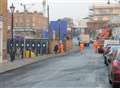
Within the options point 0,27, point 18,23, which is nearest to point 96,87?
point 0,27

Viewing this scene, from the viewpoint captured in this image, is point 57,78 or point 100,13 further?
point 100,13

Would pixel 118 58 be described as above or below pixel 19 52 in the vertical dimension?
above

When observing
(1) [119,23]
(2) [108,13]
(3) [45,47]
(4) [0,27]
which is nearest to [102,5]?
(2) [108,13]

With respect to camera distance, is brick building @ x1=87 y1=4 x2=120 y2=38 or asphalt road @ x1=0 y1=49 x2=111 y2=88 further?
brick building @ x1=87 y1=4 x2=120 y2=38

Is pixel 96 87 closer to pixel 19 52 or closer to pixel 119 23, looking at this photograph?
pixel 19 52

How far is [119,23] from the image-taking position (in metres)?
86.3

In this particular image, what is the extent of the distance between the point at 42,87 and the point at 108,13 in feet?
553

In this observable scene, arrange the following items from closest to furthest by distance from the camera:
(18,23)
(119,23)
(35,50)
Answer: (35,50), (119,23), (18,23)

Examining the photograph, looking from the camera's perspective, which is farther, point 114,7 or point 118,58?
point 114,7

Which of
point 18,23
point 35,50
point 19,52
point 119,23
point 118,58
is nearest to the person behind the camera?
point 118,58

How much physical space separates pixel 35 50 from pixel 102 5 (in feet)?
435

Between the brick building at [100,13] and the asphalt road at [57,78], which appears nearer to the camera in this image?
the asphalt road at [57,78]

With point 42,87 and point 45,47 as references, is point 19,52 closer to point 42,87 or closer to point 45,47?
point 45,47

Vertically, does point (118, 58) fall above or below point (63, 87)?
above
